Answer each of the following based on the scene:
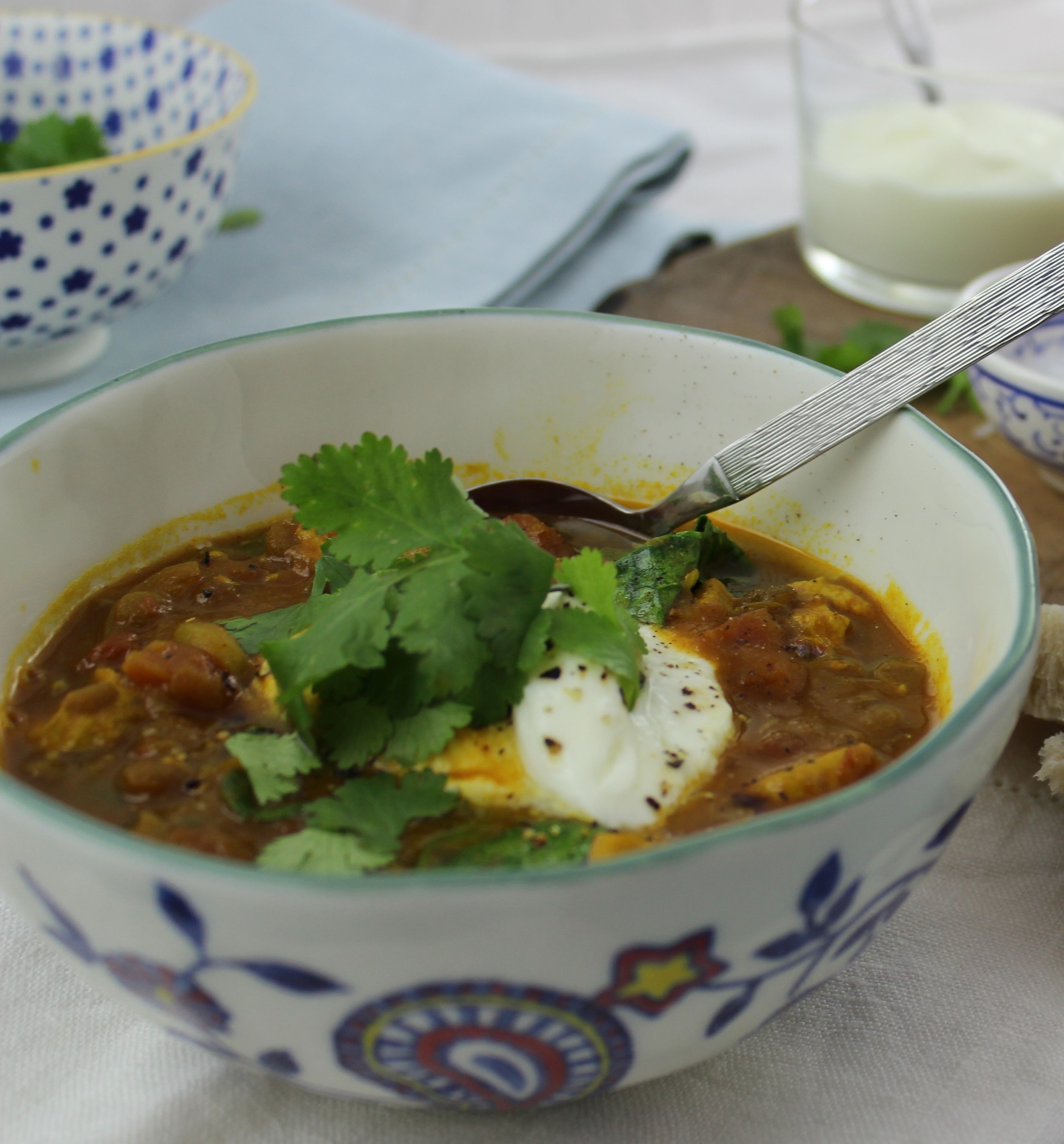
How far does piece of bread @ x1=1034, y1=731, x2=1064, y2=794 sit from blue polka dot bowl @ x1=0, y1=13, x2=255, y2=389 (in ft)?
8.69

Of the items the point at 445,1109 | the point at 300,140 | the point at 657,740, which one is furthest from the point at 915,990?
the point at 300,140

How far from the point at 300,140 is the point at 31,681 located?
332 cm

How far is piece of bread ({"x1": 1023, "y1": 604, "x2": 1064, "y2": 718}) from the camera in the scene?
246cm

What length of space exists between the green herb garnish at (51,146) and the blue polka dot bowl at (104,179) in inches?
6.4

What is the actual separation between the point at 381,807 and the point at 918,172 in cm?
353

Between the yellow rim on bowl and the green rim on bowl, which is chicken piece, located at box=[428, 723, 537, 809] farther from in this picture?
the yellow rim on bowl

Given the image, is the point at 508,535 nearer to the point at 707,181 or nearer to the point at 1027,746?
the point at 1027,746

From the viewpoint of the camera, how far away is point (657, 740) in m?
2.08

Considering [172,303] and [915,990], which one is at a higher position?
[172,303]

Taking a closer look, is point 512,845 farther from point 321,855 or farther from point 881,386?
point 881,386

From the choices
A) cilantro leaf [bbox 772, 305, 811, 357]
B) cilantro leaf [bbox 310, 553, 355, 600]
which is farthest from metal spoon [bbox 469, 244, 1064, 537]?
cilantro leaf [bbox 772, 305, 811, 357]

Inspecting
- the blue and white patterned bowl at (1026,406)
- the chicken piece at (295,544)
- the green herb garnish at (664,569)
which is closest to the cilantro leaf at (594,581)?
the green herb garnish at (664,569)

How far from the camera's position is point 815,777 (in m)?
2.01

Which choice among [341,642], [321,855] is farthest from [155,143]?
[321,855]
